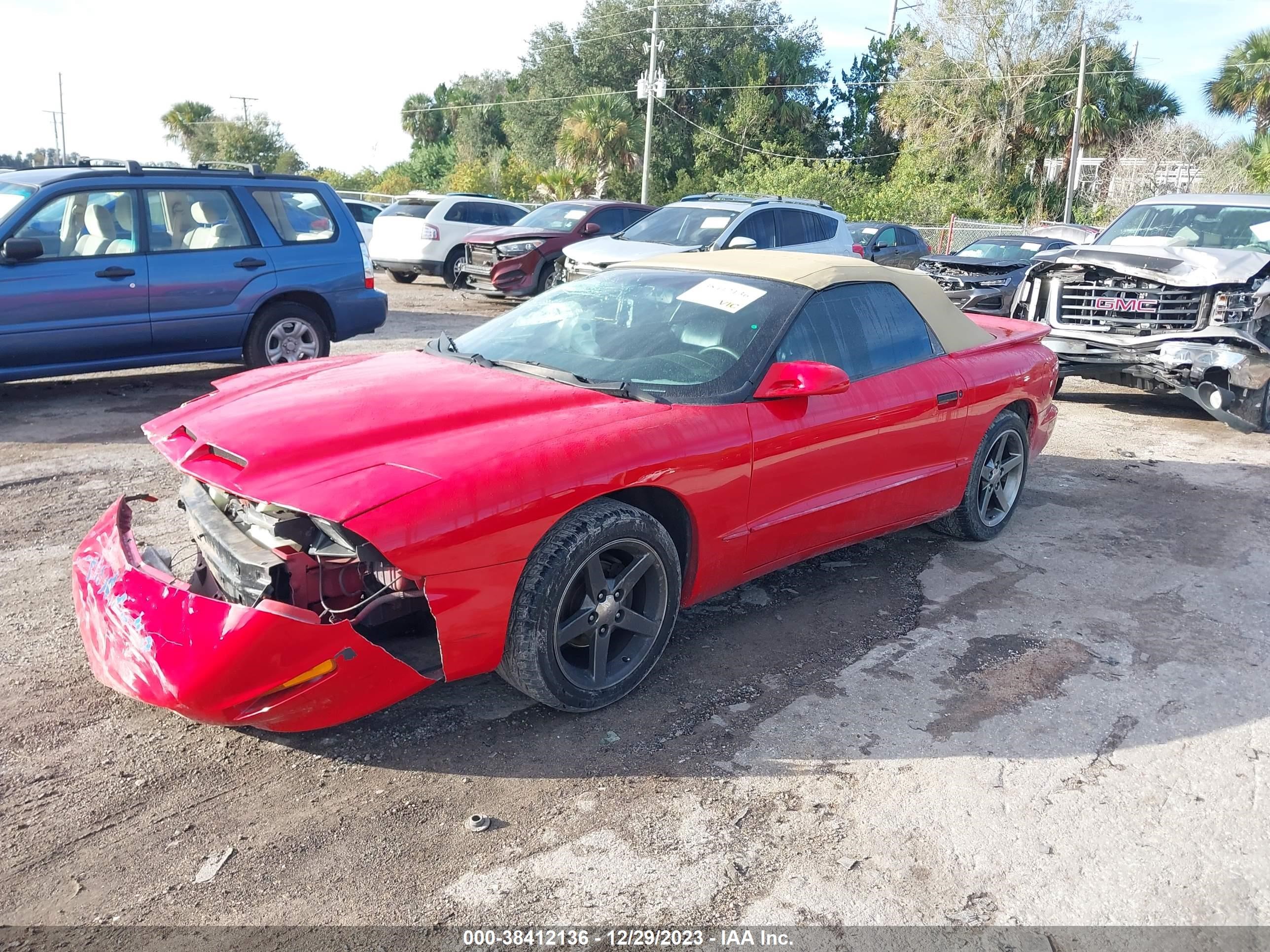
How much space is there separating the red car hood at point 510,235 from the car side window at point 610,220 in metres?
0.78

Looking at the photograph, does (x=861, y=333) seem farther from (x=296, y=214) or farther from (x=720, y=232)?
(x=720, y=232)

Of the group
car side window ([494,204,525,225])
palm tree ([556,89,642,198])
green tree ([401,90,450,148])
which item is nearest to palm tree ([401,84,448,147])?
green tree ([401,90,450,148])

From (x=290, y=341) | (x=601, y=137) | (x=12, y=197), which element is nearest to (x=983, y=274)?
(x=290, y=341)

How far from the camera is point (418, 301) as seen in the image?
1619cm

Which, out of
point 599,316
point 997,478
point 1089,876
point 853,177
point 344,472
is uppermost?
point 853,177

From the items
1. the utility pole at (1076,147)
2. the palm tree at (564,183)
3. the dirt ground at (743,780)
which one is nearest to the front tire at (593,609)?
the dirt ground at (743,780)

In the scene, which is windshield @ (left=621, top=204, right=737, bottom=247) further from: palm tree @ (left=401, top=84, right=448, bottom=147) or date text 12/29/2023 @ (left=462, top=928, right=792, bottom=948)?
palm tree @ (left=401, top=84, right=448, bottom=147)

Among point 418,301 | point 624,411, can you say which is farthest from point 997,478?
point 418,301

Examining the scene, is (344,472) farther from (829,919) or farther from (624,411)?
(829,919)

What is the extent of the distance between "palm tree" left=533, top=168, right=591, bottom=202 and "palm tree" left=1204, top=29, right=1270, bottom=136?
2317 cm

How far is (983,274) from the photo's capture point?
14156 millimetres

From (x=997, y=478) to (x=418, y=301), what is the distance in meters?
12.0

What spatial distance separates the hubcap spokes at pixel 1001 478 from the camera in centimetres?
569

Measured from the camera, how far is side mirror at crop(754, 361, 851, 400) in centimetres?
405
